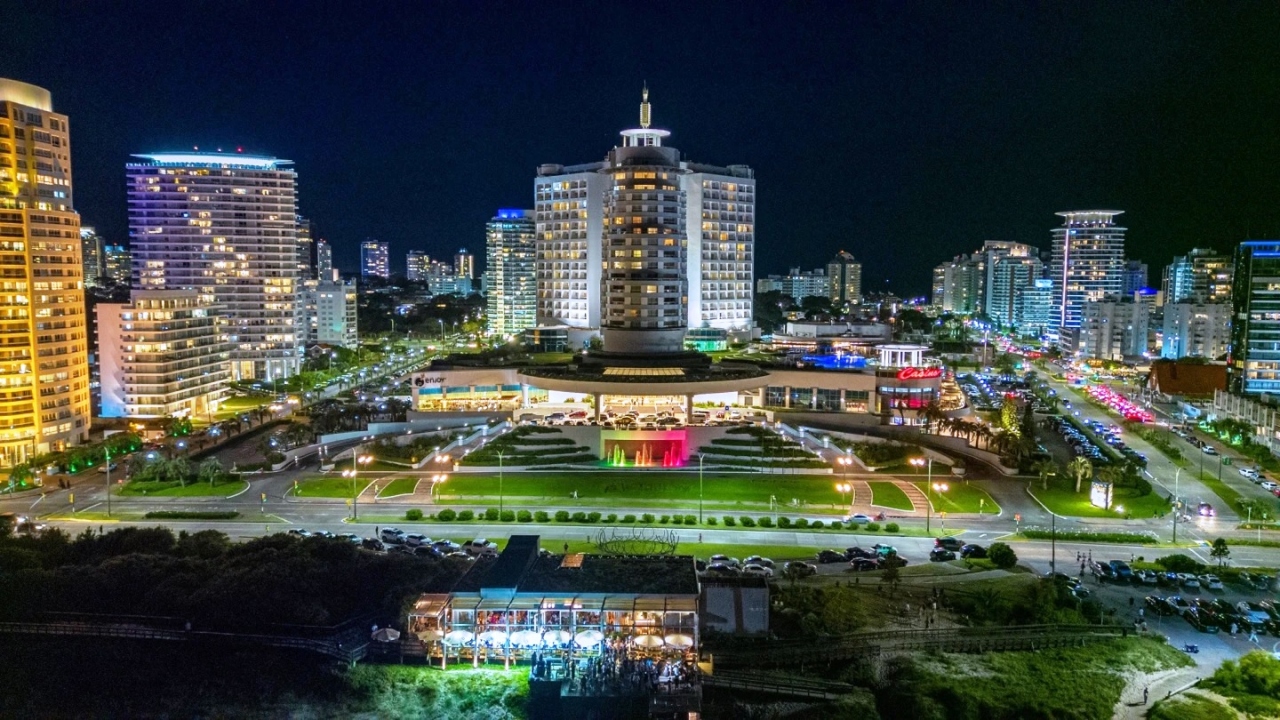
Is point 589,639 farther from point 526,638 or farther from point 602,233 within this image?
point 602,233

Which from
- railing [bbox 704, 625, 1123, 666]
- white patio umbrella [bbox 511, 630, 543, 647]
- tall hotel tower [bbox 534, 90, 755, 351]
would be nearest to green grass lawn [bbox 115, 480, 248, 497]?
white patio umbrella [bbox 511, 630, 543, 647]

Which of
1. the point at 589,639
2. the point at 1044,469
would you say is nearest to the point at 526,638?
the point at 589,639

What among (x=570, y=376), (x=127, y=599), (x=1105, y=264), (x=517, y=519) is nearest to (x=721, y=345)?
(x=570, y=376)

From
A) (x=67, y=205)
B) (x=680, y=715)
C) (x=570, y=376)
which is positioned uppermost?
(x=67, y=205)

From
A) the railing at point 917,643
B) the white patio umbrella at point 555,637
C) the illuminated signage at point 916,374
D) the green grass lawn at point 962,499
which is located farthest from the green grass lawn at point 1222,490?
the white patio umbrella at point 555,637

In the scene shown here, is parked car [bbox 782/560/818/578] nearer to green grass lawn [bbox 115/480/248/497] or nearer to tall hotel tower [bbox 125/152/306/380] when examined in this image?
green grass lawn [bbox 115/480/248/497]

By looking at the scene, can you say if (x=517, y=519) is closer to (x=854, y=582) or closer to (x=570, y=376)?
(x=854, y=582)
